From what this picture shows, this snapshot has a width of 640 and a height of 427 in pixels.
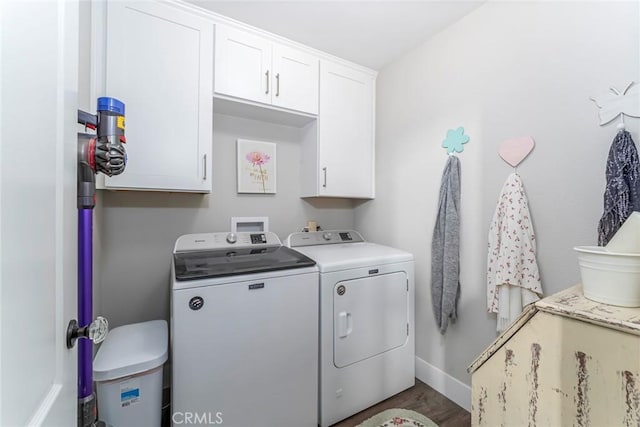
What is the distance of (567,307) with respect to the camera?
2.00 feet

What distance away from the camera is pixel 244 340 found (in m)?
1.34

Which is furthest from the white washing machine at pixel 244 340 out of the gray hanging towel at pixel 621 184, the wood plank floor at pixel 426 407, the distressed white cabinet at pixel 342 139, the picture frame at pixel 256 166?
the gray hanging towel at pixel 621 184

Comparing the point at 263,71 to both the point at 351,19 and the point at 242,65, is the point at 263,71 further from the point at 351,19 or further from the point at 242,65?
the point at 351,19

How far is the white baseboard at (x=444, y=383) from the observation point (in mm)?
1719

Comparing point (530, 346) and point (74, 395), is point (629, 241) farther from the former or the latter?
point (74, 395)

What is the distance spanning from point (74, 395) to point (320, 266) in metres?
1.13

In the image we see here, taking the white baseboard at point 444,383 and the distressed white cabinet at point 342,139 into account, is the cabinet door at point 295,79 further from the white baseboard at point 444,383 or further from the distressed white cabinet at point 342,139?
the white baseboard at point 444,383

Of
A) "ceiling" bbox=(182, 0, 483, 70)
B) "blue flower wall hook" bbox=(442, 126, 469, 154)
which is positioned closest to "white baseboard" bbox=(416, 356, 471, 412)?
"blue flower wall hook" bbox=(442, 126, 469, 154)

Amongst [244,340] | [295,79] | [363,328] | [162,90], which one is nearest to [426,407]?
[363,328]

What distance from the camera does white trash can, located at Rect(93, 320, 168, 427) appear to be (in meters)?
1.18

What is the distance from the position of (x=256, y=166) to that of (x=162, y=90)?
827 millimetres

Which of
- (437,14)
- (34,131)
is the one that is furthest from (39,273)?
(437,14)

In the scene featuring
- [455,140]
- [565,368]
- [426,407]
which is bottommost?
[426,407]

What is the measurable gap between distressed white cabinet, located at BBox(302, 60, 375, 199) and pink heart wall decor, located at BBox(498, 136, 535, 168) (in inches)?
42.4
